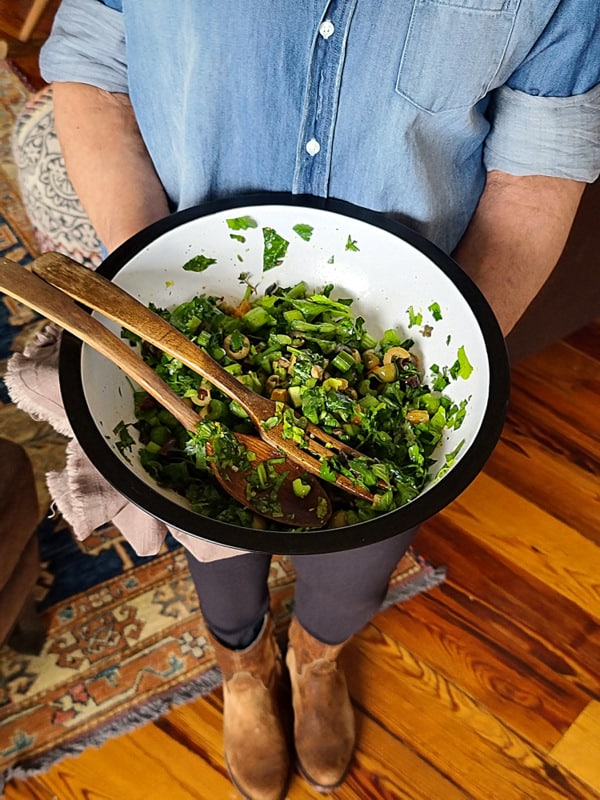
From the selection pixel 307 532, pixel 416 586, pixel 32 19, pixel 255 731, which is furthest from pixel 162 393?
pixel 32 19

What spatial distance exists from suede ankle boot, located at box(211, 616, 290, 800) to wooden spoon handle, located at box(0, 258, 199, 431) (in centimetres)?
53

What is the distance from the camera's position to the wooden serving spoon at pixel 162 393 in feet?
2.28

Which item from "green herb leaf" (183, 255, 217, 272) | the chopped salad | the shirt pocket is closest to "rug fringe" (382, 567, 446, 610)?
the chopped salad

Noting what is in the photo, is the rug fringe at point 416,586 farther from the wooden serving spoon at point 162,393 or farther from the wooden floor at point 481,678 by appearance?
the wooden serving spoon at point 162,393

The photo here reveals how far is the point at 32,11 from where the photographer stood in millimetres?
2527

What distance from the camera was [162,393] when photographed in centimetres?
72

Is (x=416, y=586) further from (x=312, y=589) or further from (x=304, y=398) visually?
(x=304, y=398)

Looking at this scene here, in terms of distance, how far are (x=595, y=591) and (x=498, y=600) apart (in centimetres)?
18

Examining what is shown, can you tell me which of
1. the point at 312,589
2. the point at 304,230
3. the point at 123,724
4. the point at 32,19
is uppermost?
the point at 304,230

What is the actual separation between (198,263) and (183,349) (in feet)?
0.52

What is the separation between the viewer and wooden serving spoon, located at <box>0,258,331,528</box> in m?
0.69

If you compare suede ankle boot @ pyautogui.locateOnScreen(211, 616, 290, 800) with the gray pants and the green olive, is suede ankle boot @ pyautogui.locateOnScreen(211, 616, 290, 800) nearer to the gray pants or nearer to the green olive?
the gray pants

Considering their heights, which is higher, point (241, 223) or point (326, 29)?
point (326, 29)

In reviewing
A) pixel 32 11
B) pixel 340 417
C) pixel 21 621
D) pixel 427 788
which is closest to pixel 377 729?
pixel 427 788
